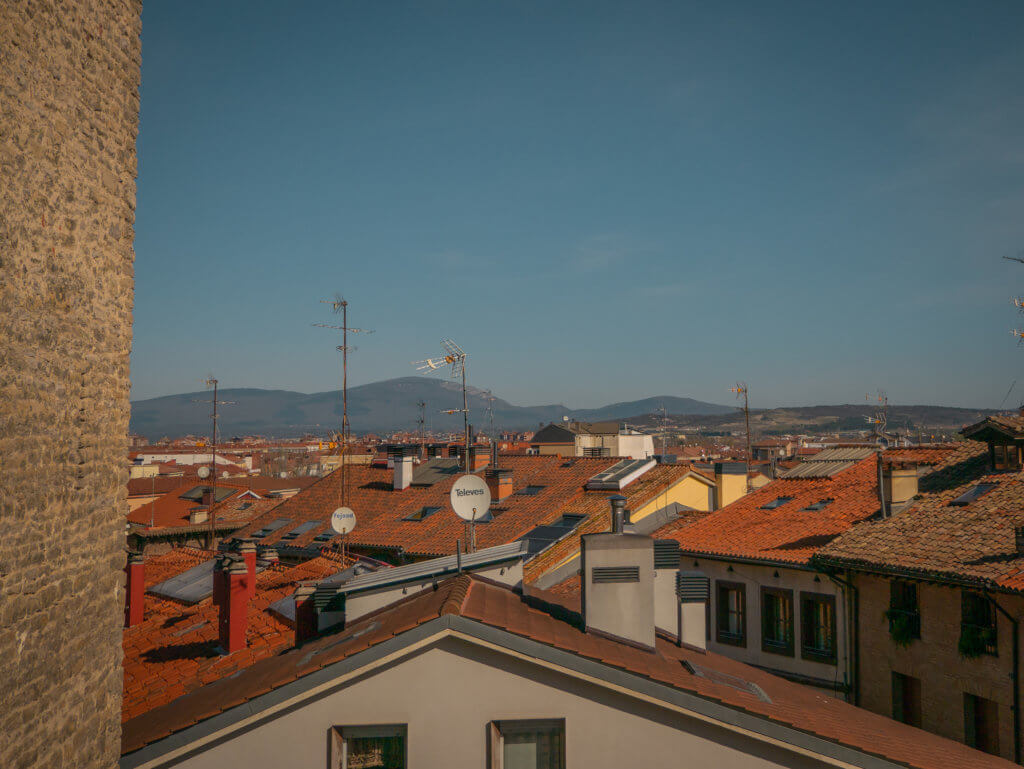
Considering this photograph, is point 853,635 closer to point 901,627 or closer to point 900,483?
point 901,627

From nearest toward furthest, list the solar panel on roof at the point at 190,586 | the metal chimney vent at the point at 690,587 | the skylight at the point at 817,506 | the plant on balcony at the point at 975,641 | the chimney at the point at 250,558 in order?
the metal chimney vent at the point at 690,587
the plant on balcony at the point at 975,641
the chimney at the point at 250,558
the solar panel on roof at the point at 190,586
the skylight at the point at 817,506

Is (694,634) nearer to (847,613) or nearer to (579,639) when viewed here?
(579,639)

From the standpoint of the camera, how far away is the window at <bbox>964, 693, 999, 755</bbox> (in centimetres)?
1362

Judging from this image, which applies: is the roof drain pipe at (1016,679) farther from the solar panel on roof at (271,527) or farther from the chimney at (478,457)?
the solar panel on roof at (271,527)

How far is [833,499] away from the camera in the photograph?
2311cm

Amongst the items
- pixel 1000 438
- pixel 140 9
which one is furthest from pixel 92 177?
pixel 1000 438

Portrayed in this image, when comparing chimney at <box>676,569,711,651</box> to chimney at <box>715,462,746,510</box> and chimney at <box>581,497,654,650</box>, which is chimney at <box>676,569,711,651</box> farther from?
chimney at <box>715,462,746,510</box>

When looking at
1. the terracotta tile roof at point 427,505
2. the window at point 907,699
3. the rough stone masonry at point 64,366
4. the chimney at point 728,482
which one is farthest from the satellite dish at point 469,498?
the chimney at point 728,482

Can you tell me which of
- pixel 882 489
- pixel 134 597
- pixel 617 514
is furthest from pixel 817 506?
pixel 134 597

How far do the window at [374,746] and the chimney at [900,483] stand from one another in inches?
597

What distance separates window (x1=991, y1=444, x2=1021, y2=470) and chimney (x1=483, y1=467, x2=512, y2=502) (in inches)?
677

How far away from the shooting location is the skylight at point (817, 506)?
2281 centimetres

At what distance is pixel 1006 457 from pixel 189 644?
17065 mm

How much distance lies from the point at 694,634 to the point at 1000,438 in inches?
386
